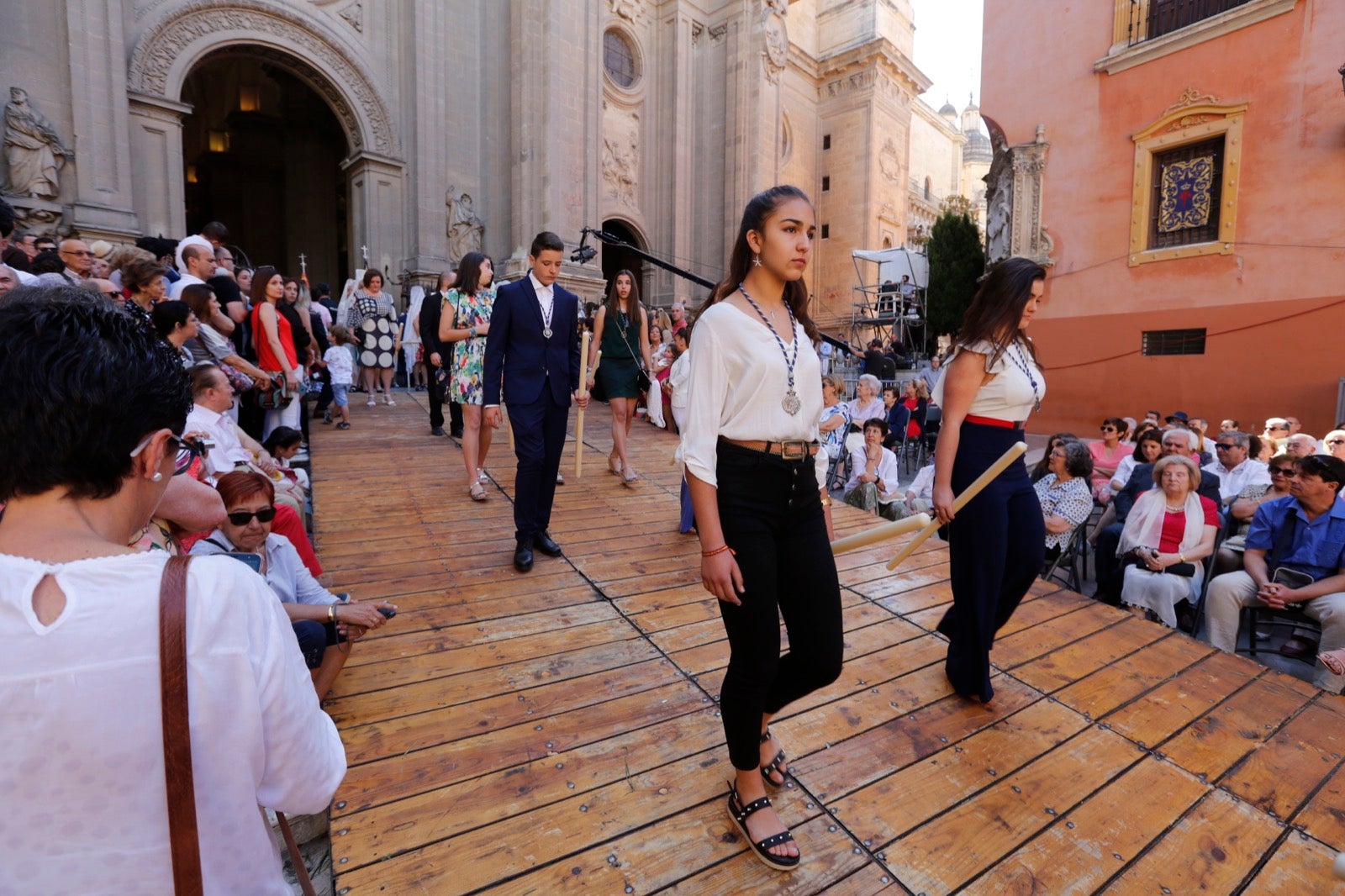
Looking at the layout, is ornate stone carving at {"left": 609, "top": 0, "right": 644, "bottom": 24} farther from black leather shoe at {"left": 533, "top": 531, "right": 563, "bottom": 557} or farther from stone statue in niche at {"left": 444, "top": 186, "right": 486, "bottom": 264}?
black leather shoe at {"left": 533, "top": 531, "right": 563, "bottom": 557}

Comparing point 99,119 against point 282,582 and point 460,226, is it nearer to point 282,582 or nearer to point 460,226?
point 460,226

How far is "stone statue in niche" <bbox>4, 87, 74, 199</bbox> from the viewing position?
10.7m

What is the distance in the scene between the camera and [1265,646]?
5.13m

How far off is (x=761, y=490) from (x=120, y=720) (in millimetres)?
1521

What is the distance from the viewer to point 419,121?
50.4ft

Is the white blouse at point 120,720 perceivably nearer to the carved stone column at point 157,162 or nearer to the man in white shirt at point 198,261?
the man in white shirt at point 198,261

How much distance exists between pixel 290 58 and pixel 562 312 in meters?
13.9

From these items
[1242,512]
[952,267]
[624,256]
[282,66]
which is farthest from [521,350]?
[952,267]

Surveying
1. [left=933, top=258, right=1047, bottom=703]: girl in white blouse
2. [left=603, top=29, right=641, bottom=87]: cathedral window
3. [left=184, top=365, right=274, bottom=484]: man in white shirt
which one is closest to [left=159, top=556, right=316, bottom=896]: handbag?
[left=933, top=258, right=1047, bottom=703]: girl in white blouse

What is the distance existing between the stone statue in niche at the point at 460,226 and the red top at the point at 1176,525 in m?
14.5

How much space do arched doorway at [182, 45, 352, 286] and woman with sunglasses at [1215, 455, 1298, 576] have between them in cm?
2059

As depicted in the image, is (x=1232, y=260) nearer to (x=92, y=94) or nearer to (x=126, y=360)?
(x=126, y=360)

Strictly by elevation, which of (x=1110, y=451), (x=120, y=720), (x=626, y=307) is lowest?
(x=1110, y=451)

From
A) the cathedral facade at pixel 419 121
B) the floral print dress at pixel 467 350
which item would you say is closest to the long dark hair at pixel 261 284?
the floral print dress at pixel 467 350
